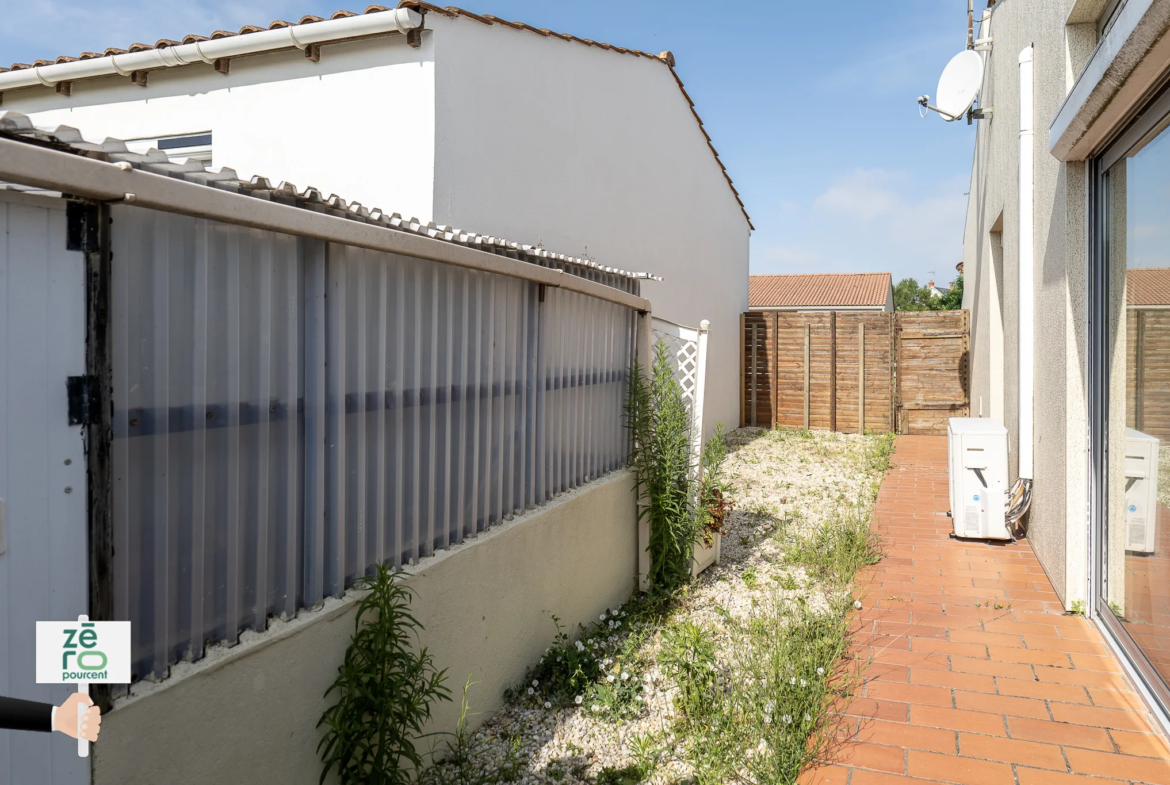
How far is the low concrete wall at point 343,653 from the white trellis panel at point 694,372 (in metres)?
0.69

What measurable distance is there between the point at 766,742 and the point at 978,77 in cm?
794

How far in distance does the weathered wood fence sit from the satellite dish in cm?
499

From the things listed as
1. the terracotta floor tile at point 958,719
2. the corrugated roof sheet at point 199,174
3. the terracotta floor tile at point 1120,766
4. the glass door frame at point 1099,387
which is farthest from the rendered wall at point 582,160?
the terracotta floor tile at point 1120,766

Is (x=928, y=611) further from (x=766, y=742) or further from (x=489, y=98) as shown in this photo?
(x=489, y=98)

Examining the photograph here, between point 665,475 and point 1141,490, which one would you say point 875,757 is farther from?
point 665,475

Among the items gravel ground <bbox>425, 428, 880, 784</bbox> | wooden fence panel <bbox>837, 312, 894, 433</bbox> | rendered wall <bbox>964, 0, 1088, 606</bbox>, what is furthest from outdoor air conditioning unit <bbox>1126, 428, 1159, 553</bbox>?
wooden fence panel <bbox>837, 312, 894, 433</bbox>

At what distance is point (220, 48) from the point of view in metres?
6.46

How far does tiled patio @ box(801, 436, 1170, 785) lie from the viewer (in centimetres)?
289

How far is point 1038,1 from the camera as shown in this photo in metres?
5.00

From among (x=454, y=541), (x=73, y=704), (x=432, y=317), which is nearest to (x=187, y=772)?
(x=73, y=704)

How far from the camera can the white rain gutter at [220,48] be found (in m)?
5.87

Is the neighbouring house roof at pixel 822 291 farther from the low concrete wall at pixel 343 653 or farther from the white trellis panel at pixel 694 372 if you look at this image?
the low concrete wall at pixel 343 653

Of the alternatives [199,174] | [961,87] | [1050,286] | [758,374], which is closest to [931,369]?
[758,374]

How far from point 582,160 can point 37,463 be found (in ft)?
23.2
